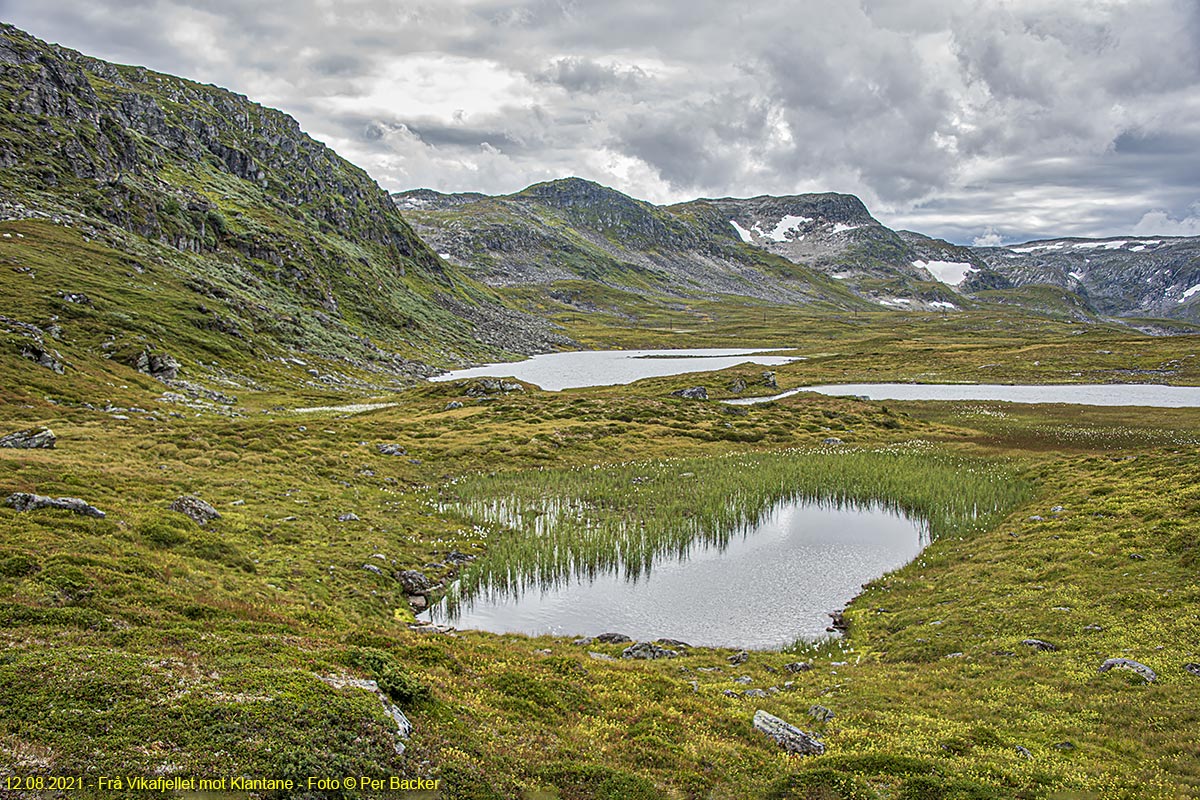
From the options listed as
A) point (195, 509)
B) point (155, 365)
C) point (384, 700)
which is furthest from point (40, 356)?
point (384, 700)

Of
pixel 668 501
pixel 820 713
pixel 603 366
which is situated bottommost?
pixel 820 713

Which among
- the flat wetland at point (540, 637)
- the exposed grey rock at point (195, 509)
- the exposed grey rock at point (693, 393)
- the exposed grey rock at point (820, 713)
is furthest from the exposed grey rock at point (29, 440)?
the exposed grey rock at point (693, 393)

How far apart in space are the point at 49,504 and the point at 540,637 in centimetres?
1763

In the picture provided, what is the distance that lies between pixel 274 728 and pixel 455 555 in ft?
69.7

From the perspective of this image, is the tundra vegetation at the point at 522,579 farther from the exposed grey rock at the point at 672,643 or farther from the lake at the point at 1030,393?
the lake at the point at 1030,393

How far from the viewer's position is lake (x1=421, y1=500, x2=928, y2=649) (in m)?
25.4

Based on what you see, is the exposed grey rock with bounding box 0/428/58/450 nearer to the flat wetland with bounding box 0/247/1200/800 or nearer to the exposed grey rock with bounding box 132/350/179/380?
the flat wetland with bounding box 0/247/1200/800

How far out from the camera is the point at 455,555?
31.6 m

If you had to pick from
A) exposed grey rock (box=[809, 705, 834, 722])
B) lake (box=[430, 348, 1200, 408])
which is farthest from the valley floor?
lake (box=[430, 348, 1200, 408])

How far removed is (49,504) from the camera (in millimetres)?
21016

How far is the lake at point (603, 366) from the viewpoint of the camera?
12900 centimetres

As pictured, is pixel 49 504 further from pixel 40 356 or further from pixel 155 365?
pixel 155 365

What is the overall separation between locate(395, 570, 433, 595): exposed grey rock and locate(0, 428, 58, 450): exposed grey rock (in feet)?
68.7

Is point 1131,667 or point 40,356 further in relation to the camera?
point 40,356
